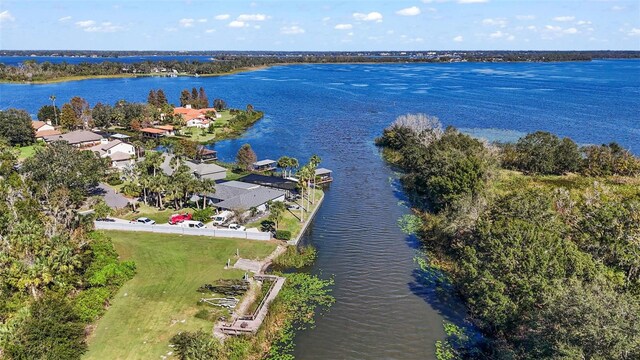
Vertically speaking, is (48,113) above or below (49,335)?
above

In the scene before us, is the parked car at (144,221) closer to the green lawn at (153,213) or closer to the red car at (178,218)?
the green lawn at (153,213)

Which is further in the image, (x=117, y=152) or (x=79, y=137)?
(x=79, y=137)

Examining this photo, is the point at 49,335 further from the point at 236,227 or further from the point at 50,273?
the point at 236,227

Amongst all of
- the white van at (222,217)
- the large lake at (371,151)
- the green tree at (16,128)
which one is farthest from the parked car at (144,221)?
the green tree at (16,128)

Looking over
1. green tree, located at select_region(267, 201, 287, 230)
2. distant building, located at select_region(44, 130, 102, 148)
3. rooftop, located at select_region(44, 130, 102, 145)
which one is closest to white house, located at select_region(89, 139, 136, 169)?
distant building, located at select_region(44, 130, 102, 148)

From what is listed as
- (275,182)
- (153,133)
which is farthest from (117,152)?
(275,182)
